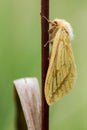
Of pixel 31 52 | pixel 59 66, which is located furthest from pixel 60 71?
pixel 31 52

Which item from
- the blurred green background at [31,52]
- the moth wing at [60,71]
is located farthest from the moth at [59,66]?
the blurred green background at [31,52]

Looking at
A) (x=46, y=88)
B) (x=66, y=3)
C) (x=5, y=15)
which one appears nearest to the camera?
(x=46, y=88)

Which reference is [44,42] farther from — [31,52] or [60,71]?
[31,52]

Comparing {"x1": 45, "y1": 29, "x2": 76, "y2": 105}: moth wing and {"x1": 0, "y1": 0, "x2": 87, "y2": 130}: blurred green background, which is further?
{"x1": 0, "y1": 0, "x2": 87, "y2": 130}: blurred green background

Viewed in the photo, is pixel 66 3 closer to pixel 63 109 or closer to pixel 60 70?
pixel 63 109

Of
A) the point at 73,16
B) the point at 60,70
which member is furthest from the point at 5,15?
the point at 60,70

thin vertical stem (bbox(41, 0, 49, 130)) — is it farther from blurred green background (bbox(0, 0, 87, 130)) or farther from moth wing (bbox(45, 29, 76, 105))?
blurred green background (bbox(0, 0, 87, 130))

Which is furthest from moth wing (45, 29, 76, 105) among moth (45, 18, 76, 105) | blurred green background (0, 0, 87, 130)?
blurred green background (0, 0, 87, 130)
